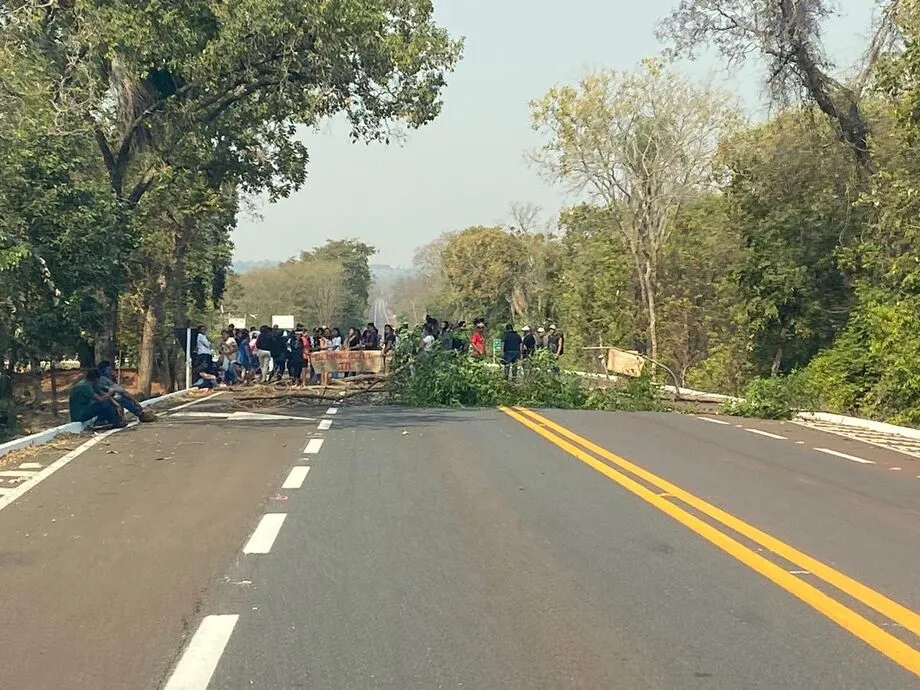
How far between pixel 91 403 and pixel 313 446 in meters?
4.26

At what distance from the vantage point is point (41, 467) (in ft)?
39.4

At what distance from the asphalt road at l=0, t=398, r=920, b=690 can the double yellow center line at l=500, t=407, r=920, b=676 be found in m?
0.03

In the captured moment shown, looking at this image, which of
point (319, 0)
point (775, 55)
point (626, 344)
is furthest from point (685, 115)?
point (319, 0)

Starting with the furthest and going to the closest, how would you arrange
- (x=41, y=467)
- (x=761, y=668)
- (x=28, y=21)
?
(x=28, y=21) < (x=41, y=467) < (x=761, y=668)

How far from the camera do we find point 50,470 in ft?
38.6

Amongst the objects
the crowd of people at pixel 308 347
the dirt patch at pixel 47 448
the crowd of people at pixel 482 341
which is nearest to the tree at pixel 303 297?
the crowd of people at pixel 308 347

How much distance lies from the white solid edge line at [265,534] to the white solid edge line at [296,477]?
1.55 meters

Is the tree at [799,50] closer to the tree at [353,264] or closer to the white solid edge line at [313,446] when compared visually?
the white solid edge line at [313,446]

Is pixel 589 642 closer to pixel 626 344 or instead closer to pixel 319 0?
pixel 319 0

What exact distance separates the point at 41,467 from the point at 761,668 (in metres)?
9.38

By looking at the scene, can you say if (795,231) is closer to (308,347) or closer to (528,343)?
(528,343)

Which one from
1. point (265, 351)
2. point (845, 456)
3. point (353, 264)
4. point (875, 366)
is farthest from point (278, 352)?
point (353, 264)

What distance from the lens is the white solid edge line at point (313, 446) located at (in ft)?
44.0

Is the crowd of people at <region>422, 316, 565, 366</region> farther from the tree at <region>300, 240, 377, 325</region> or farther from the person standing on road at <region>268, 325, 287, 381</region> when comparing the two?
the tree at <region>300, 240, 377, 325</region>
